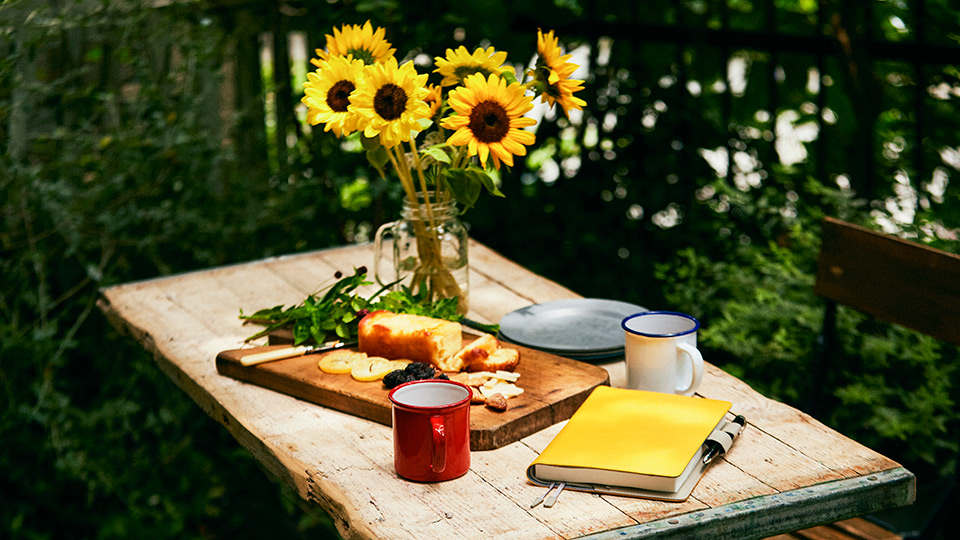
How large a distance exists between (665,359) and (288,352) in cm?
69

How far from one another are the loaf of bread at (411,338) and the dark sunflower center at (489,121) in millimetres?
353

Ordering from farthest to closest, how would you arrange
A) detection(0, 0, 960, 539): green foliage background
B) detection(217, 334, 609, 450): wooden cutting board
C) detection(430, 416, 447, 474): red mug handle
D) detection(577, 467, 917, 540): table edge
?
detection(0, 0, 960, 539): green foliage background → detection(217, 334, 609, 450): wooden cutting board → detection(430, 416, 447, 474): red mug handle → detection(577, 467, 917, 540): table edge

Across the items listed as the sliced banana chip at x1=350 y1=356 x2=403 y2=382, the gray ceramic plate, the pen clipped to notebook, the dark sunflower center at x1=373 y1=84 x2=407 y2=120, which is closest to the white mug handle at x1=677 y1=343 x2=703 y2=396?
the pen clipped to notebook

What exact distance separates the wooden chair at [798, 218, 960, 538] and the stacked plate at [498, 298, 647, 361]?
1.90ft

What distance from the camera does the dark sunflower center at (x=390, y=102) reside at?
1543 millimetres

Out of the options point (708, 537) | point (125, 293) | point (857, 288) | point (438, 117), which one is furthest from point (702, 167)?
point (708, 537)

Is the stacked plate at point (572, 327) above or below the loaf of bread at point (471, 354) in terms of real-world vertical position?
below

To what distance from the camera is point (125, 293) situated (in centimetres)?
227

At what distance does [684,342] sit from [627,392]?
0.43 feet

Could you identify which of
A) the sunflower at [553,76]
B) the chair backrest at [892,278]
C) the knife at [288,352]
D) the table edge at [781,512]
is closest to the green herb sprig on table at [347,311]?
the knife at [288,352]

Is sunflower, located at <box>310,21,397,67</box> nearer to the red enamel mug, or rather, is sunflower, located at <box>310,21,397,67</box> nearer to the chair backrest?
the red enamel mug

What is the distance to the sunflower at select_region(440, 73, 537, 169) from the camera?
1.54 metres

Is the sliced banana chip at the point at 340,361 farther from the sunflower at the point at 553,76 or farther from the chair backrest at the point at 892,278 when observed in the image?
the chair backrest at the point at 892,278

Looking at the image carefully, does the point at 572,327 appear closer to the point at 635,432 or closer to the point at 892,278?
the point at 635,432
